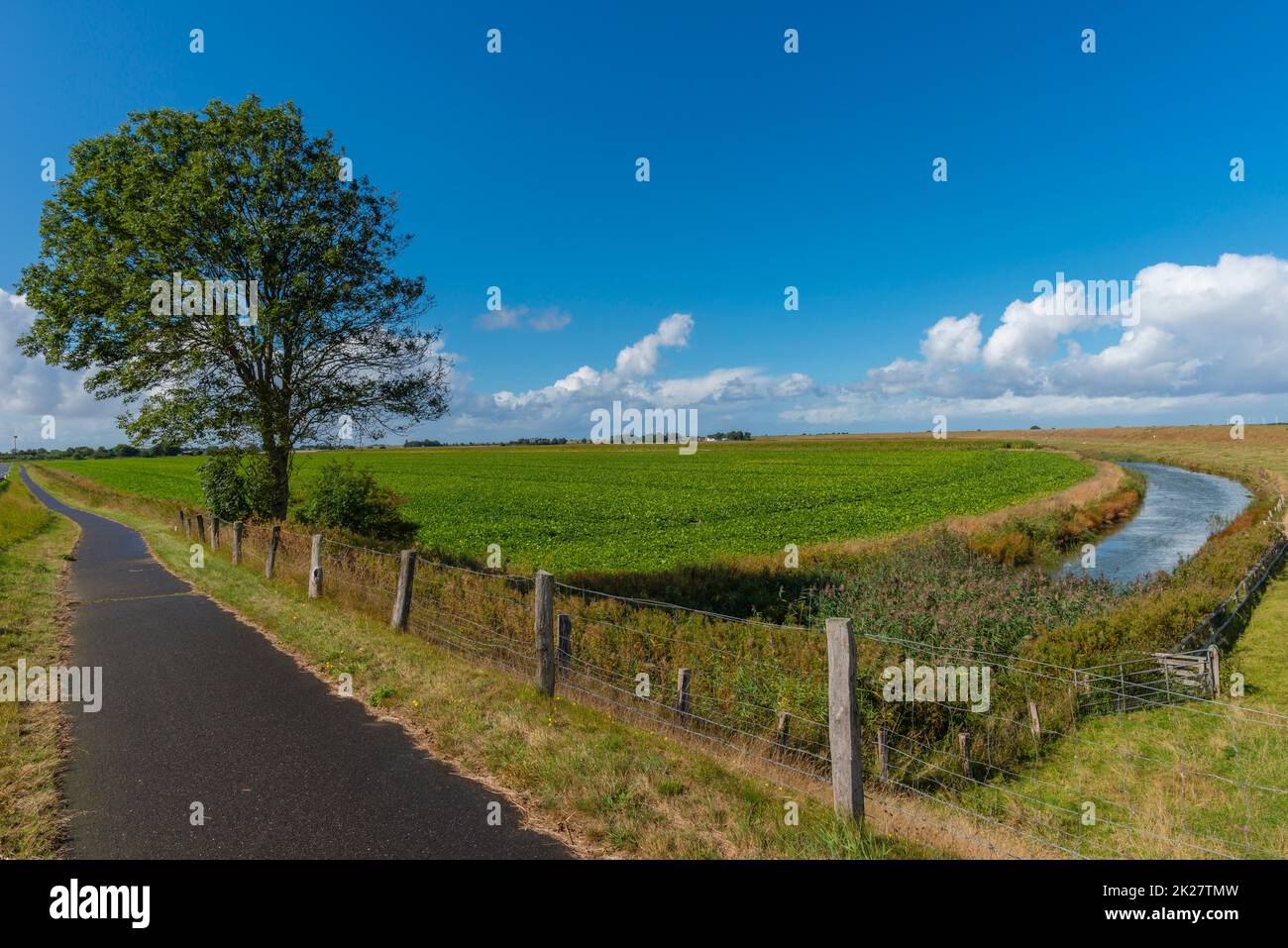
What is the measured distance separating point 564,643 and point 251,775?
12.2 feet

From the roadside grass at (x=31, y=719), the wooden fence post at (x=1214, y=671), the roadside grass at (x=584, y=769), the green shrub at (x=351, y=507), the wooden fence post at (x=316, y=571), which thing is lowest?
the wooden fence post at (x=1214, y=671)

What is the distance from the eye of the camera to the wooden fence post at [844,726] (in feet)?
18.1

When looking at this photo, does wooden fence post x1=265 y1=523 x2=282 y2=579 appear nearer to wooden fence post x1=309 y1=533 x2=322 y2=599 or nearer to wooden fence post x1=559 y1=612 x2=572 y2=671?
wooden fence post x1=309 y1=533 x2=322 y2=599

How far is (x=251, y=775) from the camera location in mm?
6359

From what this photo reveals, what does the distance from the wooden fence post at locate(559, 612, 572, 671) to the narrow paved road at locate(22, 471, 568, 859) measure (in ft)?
7.01

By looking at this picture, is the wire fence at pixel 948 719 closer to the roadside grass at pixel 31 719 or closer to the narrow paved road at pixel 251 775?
the narrow paved road at pixel 251 775

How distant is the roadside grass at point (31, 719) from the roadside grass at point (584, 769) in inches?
117

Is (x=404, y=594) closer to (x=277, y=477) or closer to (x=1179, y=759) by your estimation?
(x=1179, y=759)

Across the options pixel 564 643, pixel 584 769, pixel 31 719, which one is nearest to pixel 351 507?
pixel 31 719

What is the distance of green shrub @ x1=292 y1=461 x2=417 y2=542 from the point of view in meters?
19.7

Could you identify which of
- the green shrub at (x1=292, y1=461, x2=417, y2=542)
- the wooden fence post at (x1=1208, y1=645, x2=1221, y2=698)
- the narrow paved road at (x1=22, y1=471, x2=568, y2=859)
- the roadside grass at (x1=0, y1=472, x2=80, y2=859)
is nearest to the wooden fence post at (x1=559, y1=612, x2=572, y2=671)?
the narrow paved road at (x1=22, y1=471, x2=568, y2=859)

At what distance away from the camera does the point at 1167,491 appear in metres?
51.0

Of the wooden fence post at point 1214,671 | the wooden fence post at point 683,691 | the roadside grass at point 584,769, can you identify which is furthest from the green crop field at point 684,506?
the wooden fence post at point 1214,671
